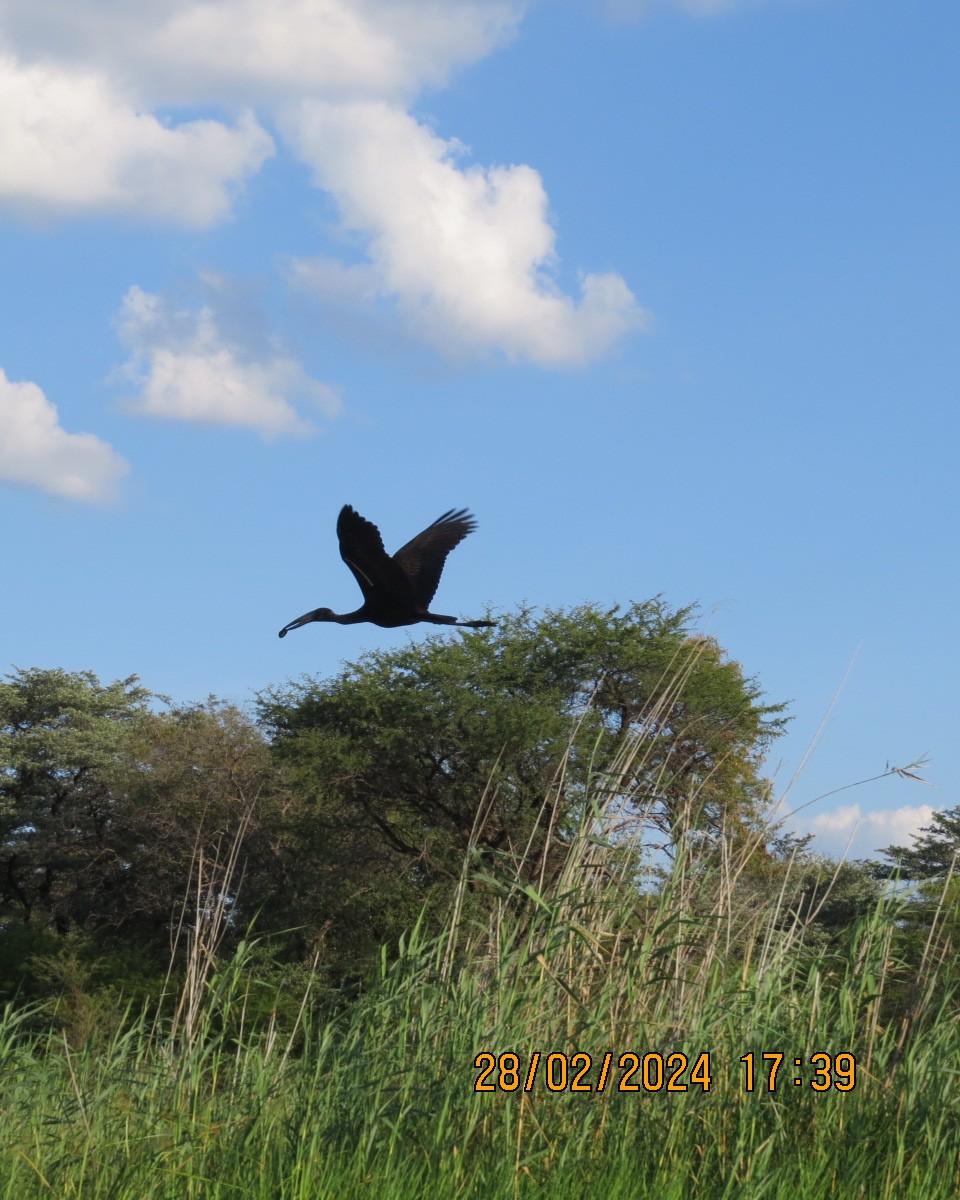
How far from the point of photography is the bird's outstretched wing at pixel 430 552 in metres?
7.72

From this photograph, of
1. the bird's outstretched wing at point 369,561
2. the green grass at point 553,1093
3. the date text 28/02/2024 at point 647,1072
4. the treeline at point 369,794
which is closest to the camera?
the green grass at point 553,1093

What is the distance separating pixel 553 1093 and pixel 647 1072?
0.33m

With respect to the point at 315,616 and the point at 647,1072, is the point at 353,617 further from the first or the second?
the point at 647,1072

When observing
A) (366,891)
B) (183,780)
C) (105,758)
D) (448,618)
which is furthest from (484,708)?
(448,618)

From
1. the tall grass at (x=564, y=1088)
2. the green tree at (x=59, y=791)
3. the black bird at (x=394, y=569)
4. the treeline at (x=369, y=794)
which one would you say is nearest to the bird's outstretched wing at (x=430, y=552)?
the black bird at (x=394, y=569)

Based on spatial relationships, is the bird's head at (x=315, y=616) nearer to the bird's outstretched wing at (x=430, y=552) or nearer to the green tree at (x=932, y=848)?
the bird's outstretched wing at (x=430, y=552)

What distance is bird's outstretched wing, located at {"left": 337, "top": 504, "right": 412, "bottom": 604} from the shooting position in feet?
22.5

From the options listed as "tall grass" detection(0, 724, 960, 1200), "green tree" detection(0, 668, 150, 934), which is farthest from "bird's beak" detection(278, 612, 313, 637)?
"green tree" detection(0, 668, 150, 934)

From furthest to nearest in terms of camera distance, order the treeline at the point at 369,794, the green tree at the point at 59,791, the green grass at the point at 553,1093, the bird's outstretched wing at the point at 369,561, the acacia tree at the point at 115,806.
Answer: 1. the green tree at the point at 59,791
2. the acacia tree at the point at 115,806
3. the treeline at the point at 369,794
4. the bird's outstretched wing at the point at 369,561
5. the green grass at the point at 553,1093

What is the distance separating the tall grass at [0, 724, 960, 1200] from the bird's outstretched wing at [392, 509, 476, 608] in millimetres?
2810

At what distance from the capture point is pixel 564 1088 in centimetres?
426

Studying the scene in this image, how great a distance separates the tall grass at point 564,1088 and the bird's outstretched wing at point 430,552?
2.81 metres

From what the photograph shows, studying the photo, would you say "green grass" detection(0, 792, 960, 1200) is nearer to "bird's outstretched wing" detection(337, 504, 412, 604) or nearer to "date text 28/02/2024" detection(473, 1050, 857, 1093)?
"date text 28/02/2024" detection(473, 1050, 857, 1093)

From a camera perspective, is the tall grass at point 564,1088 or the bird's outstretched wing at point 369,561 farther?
the bird's outstretched wing at point 369,561
